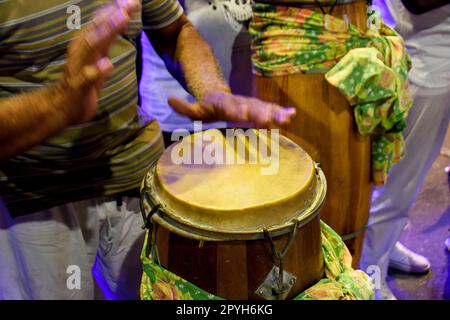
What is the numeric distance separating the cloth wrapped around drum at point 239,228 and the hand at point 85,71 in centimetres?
29

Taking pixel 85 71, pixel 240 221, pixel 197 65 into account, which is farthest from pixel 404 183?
pixel 85 71

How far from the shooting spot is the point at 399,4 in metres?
2.40

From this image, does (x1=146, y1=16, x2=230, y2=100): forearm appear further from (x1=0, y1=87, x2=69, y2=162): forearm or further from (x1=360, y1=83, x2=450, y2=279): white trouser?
(x1=360, y1=83, x2=450, y2=279): white trouser

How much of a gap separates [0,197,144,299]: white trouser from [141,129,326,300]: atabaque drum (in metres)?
0.40

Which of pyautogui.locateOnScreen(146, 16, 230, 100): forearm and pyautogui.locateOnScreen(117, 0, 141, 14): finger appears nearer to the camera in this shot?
pyautogui.locateOnScreen(117, 0, 141, 14): finger

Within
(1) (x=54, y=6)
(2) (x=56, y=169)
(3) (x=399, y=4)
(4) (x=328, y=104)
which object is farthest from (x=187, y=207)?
(3) (x=399, y=4)

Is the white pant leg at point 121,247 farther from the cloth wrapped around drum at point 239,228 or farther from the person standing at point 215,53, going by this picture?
the person standing at point 215,53

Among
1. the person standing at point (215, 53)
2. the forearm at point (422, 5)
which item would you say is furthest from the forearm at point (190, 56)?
the forearm at point (422, 5)

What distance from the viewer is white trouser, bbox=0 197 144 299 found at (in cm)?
167

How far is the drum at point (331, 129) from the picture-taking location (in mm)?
1829

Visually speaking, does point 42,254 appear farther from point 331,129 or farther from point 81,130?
point 331,129

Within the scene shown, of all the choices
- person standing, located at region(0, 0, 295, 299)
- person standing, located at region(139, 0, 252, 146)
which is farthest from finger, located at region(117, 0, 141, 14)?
person standing, located at region(139, 0, 252, 146)

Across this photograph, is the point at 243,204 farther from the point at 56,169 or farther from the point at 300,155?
the point at 56,169
